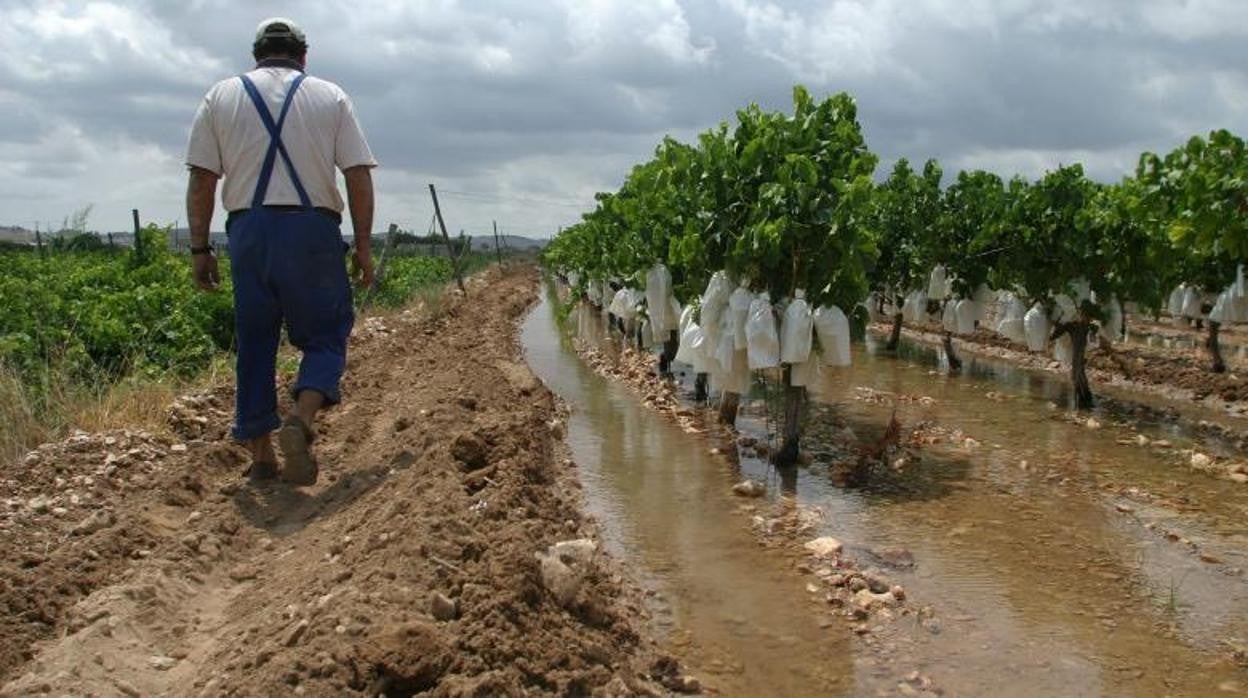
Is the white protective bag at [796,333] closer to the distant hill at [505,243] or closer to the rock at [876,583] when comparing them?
the rock at [876,583]

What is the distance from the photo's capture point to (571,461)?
8438mm

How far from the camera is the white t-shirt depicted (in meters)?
5.27

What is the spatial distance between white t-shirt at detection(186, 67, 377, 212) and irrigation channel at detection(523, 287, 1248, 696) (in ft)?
9.03

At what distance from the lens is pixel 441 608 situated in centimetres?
369

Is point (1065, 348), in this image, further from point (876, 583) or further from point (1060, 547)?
point (876, 583)

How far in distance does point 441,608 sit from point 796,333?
456 centimetres

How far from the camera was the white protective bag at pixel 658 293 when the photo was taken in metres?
11.0

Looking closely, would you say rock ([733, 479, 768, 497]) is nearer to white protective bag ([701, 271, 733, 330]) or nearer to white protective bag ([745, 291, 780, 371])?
white protective bag ([745, 291, 780, 371])

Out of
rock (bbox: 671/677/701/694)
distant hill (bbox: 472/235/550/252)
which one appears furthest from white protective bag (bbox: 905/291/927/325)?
distant hill (bbox: 472/235/550/252)

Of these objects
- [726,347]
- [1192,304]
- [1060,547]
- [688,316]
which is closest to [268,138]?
[726,347]

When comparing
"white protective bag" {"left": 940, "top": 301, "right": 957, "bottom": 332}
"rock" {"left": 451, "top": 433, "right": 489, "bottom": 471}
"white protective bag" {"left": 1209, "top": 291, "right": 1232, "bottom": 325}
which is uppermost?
"white protective bag" {"left": 1209, "top": 291, "right": 1232, "bottom": 325}

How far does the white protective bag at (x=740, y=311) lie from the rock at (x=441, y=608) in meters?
4.69

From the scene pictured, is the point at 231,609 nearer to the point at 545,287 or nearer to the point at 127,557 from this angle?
the point at 127,557

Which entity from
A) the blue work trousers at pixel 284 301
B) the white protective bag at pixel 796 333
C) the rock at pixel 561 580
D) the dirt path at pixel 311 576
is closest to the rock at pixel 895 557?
the dirt path at pixel 311 576
